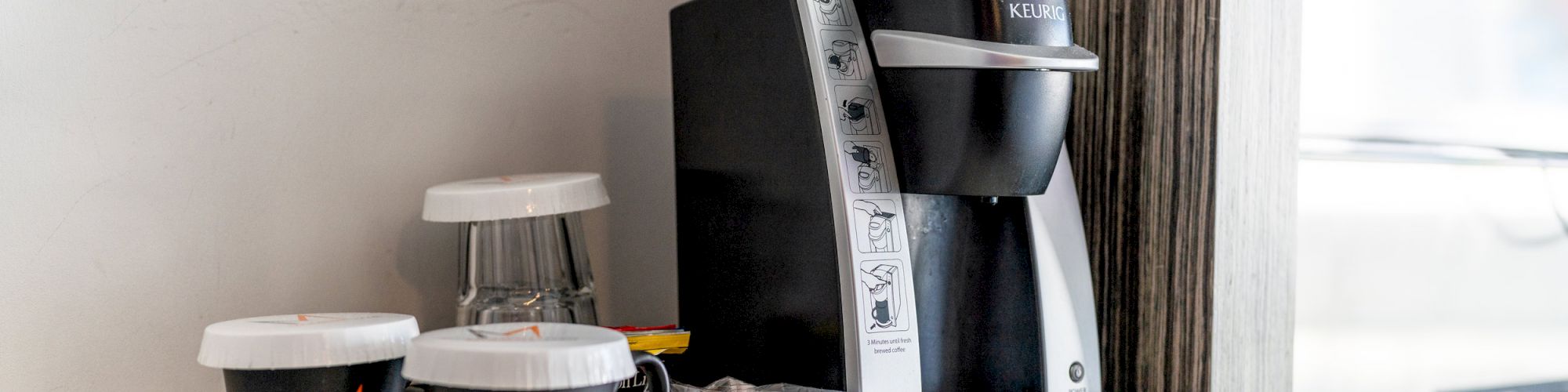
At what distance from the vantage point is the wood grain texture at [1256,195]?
0.72 meters

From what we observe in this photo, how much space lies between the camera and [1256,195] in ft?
2.45

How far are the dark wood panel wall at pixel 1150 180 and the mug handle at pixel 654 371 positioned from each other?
0.41 metres

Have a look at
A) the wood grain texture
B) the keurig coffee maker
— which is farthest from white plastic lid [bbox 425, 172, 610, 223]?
the wood grain texture

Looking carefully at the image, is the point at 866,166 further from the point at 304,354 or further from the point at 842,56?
the point at 304,354

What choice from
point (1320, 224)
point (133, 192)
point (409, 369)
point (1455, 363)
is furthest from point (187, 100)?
point (1455, 363)

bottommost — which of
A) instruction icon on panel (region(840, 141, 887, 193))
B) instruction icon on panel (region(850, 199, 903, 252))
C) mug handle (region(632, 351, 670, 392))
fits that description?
mug handle (region(632, 351, 670, 392))

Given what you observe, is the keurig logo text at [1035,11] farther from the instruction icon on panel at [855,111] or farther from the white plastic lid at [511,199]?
the white plastic lid at [511,199]

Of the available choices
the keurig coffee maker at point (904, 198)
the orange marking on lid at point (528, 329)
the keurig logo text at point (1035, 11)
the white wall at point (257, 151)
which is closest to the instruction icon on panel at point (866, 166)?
the keurig coffee maker at point (904, 198)

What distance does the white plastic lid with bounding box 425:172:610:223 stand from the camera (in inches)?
26.6

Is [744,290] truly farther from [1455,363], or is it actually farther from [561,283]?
[1455,363]

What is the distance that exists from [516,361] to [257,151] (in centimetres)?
44

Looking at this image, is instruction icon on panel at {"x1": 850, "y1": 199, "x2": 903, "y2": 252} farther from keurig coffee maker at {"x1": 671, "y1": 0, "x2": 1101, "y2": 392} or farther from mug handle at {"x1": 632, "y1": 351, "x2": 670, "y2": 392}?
mug handle at {"x1": 632, "y1": 351, "x2": 670, "y2": 392}

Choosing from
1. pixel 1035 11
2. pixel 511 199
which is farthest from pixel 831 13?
pixel 511 199

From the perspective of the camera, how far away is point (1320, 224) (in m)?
1.37
